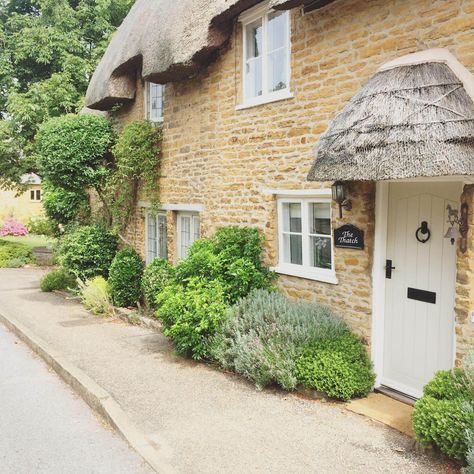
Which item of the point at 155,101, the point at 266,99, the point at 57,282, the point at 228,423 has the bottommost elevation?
the point at 228,423

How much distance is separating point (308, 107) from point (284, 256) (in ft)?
7.24

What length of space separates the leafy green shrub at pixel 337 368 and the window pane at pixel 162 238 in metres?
5.85

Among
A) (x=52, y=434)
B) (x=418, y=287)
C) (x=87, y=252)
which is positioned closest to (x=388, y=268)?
(x=418, y=287)

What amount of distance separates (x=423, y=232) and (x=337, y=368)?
1816 millimetres

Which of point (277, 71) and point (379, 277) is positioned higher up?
point (277, 71)

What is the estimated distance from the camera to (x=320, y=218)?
22.9 ft

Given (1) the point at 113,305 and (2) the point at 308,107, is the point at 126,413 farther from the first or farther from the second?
(1) the point at 113,305

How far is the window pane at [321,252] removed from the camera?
6879 mm

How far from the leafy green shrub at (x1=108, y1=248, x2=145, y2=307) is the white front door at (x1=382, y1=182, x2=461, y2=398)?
678 cm

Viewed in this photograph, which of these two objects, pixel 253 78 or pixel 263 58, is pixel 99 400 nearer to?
pixel 253 78

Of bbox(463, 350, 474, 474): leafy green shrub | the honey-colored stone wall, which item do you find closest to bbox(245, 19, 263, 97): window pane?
the honey-colored stone wall

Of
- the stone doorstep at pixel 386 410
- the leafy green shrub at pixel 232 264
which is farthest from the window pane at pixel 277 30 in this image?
the stone doorstep at pixel 386 410

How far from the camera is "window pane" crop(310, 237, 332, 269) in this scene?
6879 millimetres

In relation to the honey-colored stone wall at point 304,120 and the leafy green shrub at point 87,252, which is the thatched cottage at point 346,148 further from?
the leafy green shrub at point 87,252
